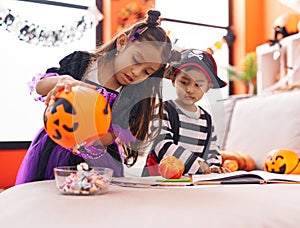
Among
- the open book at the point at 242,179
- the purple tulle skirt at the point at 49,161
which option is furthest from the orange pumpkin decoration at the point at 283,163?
the purple tulle skirt at the point at 49,161

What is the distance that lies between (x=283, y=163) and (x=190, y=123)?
0.33 meters

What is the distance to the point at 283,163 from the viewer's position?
1325 mm

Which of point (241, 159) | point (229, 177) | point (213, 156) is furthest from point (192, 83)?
point (241, 159)

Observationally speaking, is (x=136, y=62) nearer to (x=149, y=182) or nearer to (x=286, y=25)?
(x=149, y=182)

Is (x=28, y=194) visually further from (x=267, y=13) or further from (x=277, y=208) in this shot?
(x=267, y=13)

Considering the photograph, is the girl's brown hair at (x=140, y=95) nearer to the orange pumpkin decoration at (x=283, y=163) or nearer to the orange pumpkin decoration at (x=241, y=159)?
the orange pumpkin decoration at (x=283, y=163)

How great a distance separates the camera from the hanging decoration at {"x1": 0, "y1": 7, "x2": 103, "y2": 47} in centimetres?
290

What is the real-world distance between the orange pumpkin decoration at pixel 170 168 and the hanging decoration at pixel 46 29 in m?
2.23

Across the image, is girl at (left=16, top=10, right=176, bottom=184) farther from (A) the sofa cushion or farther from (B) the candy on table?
(A) the sofa cushion

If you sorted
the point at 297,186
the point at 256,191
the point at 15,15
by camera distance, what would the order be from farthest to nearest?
the point at 15,15
the point at 297,186
the point at 256,191

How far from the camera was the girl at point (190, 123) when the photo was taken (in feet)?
3.51

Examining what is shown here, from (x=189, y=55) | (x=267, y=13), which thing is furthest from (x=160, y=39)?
(x=267, y=13)

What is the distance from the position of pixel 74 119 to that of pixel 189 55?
51 cm

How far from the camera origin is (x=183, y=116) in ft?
4.17
